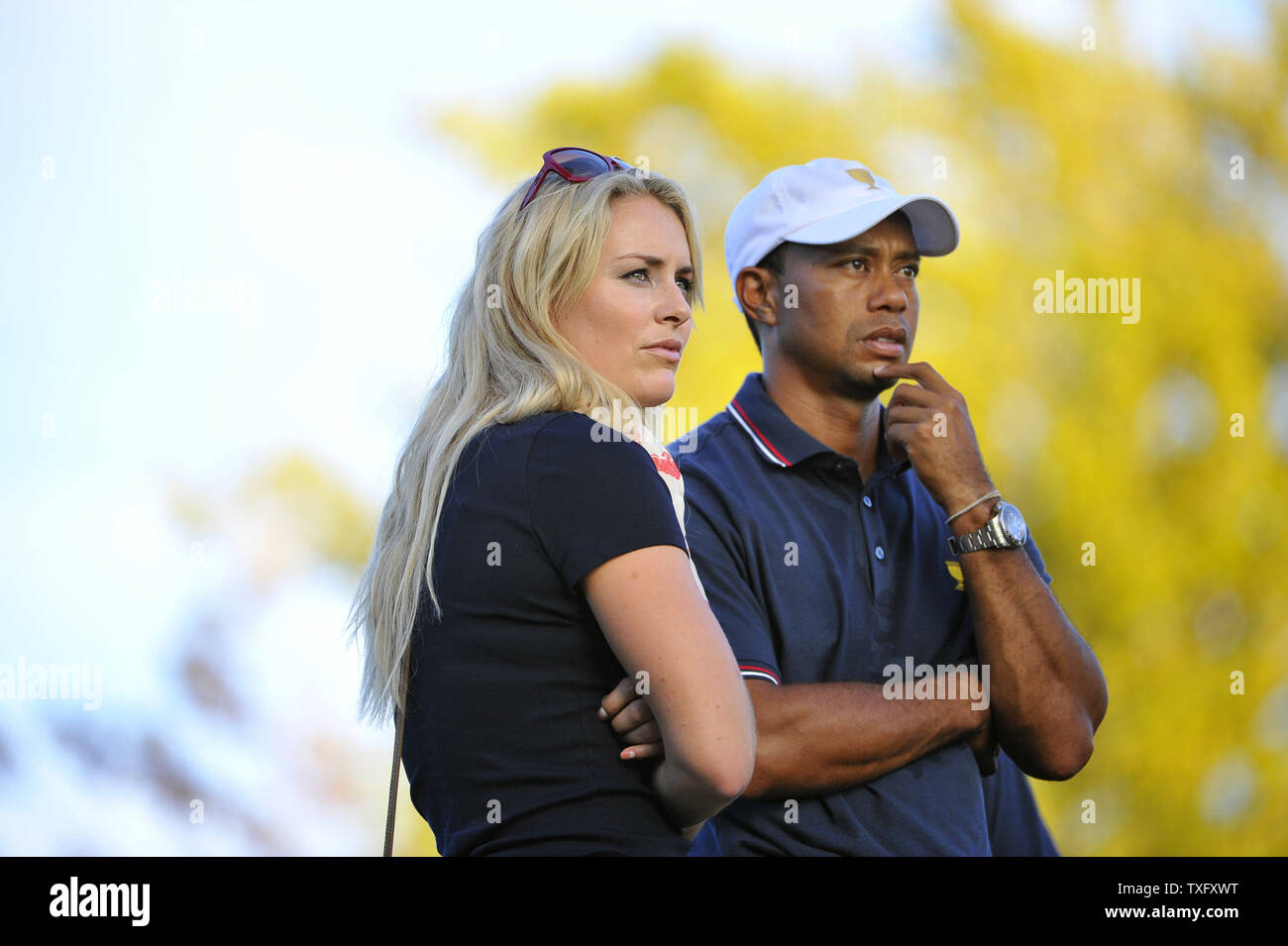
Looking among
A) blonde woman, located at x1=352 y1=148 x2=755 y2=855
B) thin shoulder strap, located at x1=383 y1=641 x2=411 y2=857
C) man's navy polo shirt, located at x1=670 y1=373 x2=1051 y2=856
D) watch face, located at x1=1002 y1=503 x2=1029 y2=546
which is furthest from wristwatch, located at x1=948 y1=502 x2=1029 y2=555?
thin shoulder strap, located at x1=383 y1=641 x2=411 y2=857

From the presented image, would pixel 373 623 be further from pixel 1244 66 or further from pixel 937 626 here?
pixel 1244 66

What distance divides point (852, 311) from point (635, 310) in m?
0.86

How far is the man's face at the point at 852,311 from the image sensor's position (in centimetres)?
280

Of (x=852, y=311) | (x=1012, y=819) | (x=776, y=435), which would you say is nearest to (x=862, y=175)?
(x=852, y=311)

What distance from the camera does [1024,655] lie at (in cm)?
246

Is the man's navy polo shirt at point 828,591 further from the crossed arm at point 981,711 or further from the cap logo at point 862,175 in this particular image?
the cap logo at point 862,175

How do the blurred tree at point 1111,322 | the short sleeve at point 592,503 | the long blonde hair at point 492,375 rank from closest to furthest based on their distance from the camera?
1. the short sleeve at point 592,503
2. the long blonde hair at point 492,375
3. the blurred tree at point 1111,322

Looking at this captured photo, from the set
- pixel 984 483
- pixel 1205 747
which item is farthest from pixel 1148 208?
pixel 984 483

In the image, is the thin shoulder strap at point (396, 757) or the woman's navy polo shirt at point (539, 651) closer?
the woman's navy polo shirt at point (539, 651)

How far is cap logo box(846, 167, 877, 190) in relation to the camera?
9.65ft

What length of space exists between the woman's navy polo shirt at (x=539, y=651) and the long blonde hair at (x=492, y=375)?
67 mm

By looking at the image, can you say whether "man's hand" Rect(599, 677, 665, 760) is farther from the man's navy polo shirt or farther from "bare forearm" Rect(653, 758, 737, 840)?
the man's navy polo shirt

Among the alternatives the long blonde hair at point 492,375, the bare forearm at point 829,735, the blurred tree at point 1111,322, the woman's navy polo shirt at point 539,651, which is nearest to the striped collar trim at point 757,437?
the bare forearm at point 829,735
